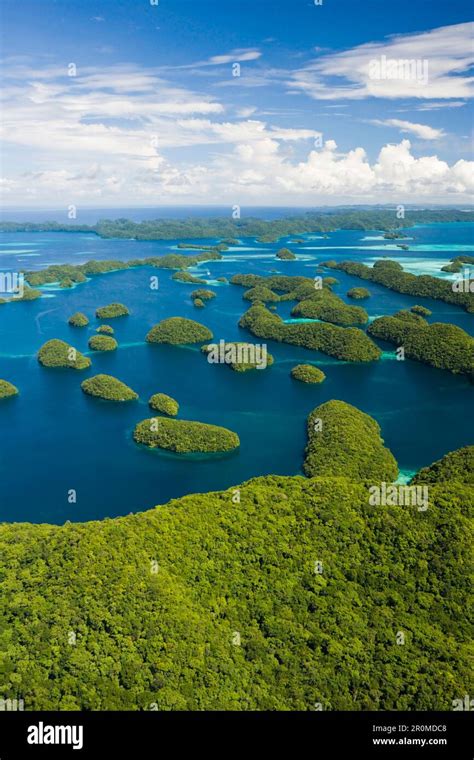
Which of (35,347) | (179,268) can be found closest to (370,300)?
(179,268)

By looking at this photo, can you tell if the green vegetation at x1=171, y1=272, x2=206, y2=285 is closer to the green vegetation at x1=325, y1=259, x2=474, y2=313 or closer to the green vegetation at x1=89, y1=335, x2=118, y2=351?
the green vegetation at x1=325, y1=259, x2=474, y2=313

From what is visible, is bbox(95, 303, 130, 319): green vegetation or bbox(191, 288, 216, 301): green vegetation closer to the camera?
bbox(95, 303, 130, 319): green vegetation

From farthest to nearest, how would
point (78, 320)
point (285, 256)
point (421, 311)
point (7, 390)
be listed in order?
point (285, 256)
point (421, 311)
point (78, 320)
point (7, 390)

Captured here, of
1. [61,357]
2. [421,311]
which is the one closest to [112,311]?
[61,357]

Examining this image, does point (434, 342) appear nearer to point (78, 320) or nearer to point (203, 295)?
point (203, 295)

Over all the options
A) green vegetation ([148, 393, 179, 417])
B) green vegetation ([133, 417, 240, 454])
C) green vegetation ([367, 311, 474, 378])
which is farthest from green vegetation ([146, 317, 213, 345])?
green vegetation ([133, 417, 240, 454])
